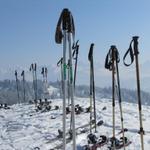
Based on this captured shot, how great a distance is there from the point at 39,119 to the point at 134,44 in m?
12.0

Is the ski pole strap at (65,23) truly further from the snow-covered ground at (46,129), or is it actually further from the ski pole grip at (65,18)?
the snow-covered ground at (46,129)

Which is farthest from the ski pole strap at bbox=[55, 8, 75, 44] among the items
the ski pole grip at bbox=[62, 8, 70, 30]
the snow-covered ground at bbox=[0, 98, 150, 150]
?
the snow-covered ground at bbox=[0, 98, 150, 150]

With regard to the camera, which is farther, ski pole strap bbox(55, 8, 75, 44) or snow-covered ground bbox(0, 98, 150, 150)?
snow-covered ground bbox(0, 98, 150, 150)

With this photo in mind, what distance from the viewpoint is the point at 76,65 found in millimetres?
17625

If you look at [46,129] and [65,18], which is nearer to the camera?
[65,18]

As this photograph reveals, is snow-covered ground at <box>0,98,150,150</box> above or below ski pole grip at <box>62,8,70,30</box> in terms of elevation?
below

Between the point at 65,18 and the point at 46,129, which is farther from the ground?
the point at 65,18

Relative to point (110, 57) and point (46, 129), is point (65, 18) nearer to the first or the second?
point (110, 57)

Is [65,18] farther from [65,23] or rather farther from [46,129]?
[46,129]

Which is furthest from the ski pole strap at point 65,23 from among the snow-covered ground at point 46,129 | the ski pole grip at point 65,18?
the snow-covered ground at point 46,129

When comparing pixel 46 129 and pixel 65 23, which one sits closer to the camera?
pixel 65 23

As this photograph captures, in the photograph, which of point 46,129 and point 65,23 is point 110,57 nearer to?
point 65,23

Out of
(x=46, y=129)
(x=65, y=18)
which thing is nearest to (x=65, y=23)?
(x=65, y=18)

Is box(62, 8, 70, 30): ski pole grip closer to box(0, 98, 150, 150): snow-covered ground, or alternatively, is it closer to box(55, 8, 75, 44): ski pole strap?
box(55, 8, 75, 44): ski pole strap
